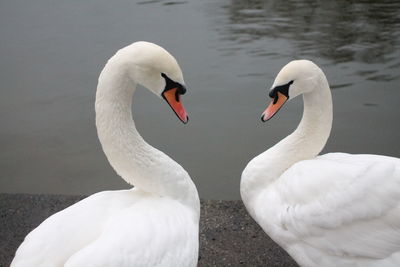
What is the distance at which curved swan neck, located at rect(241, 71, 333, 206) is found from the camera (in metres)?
3.23

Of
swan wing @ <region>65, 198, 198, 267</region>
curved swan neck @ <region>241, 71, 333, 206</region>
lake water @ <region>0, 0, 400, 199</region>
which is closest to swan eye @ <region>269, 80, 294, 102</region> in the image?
curved swan neck @ <region>241, 71, 333, 206</region>

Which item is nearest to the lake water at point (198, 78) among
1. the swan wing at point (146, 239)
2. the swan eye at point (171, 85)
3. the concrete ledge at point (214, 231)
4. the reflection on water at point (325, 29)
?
the reflection on water at point (325, 29)

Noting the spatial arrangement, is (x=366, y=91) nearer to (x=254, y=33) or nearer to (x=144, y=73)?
(x=254, y=33)

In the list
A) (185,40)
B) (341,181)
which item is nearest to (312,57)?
(185,40)

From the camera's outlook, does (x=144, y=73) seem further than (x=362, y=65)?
No

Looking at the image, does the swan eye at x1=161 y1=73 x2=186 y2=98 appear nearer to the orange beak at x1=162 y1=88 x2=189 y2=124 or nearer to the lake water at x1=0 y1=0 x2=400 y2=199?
the orange beak at x1=162 y1=88 x2=189 y2=124

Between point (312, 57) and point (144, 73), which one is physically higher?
point (144, 73)

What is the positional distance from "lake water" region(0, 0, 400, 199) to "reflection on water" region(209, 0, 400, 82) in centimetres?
2

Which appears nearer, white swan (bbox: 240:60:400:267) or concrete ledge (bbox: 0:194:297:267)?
white swan (bbox: 240:60:400:267)

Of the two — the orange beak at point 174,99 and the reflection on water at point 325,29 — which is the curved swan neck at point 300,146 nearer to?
the orange beak at point 174,99

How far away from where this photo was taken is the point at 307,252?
116 inches

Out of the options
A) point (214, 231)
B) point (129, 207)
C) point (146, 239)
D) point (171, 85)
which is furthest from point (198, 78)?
point (146, 239)

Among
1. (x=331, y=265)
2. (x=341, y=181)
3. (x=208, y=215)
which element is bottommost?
(x=208, y=215)

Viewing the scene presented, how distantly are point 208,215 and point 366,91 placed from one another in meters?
3.17
